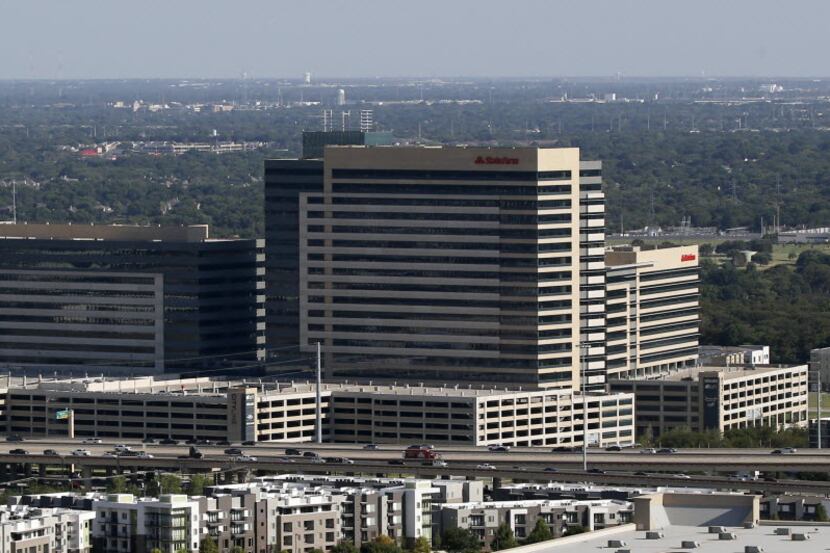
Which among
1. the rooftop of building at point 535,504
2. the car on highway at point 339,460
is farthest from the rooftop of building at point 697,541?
the car on highway at point 339,460

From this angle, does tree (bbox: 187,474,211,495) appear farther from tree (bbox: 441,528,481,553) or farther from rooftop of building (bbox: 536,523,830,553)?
rooftop of building (bbox: 536,523,830,553)

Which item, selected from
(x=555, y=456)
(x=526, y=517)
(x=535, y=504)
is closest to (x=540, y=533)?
(x=526, y=517)

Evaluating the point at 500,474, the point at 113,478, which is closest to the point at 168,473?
the point at 113,478

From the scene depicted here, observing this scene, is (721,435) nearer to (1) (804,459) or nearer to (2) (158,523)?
(1) (804,459)

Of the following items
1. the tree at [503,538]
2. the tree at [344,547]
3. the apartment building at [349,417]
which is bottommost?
the tree at [344,547]

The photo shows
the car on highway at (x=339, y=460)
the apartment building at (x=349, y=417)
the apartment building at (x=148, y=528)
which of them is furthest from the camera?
the apartment building at (x=349, y=417)

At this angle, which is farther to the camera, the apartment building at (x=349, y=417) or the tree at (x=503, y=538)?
the apartment building at (x=349, y=417)

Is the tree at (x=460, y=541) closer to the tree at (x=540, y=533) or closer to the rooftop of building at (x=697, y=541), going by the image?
the tree at (x=540, y=533)
